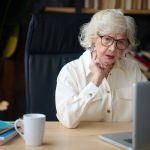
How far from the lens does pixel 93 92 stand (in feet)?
5.69

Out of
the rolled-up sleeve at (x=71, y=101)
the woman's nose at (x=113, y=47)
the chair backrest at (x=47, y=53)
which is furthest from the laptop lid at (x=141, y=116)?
the chair backrest at (x=47, y=53)

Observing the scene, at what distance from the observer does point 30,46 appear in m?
1.99

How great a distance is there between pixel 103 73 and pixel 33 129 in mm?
658

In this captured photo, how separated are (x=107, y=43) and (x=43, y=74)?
38cm

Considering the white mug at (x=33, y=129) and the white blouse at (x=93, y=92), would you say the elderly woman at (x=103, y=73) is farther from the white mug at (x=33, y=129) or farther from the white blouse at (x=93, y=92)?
the white mug at (x=33, y=129)

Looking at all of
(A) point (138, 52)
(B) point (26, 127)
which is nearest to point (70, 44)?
(B) point (26, 127)

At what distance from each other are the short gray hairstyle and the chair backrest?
98mm

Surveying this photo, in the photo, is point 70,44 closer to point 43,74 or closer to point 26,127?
point 43,74

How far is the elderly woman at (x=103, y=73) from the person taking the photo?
182 centimetres

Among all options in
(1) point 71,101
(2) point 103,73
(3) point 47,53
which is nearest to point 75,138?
(1) point 71,101

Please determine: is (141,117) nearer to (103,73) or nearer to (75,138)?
(75,138)

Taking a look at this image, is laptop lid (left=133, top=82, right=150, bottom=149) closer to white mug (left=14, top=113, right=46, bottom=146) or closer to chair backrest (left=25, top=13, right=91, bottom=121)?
Result: white mug (left=14, top=113, right=46, bottom=146)

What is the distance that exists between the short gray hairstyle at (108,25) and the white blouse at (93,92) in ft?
0.33

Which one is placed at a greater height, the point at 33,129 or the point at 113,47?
the point at 113,47
